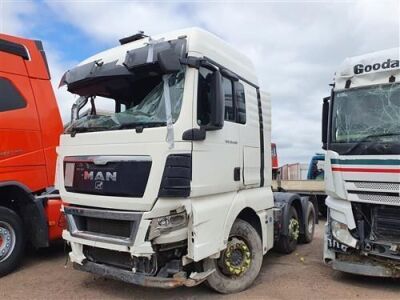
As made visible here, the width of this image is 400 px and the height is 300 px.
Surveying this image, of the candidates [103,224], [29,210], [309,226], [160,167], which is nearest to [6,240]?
[29,210]

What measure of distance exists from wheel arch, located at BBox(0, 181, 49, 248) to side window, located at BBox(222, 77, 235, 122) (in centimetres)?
337

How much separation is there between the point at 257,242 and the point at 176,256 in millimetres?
1482

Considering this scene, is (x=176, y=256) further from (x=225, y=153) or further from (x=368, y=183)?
(x=368, y=183)

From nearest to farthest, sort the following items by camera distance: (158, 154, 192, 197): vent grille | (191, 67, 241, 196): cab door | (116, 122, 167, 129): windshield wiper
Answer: (158, 154, 192, 197): vent grille → (116, 122, 167, 129): windshield wiper → (191, 67, 241, 196): cab door

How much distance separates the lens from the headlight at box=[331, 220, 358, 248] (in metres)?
5.65

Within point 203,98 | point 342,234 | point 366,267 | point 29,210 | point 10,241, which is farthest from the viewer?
point 29,210

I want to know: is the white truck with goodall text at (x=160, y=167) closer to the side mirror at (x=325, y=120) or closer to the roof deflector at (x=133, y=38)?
the roof deflector at (x=133, y=38)

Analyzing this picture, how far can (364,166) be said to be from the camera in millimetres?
5590

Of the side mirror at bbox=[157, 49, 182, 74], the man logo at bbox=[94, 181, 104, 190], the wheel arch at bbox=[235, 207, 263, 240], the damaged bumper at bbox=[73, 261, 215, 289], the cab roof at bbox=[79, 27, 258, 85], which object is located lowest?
the damaged bumper at bbox=[73, 261, 215, 289]

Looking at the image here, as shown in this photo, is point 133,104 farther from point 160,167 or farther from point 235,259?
point 235,259

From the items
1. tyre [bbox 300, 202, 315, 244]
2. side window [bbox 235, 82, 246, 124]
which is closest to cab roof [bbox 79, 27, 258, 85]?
side window [bbox 235, 82, 246, 124]

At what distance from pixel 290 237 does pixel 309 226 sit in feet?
4.06

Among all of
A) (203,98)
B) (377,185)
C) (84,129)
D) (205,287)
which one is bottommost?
(205,287)

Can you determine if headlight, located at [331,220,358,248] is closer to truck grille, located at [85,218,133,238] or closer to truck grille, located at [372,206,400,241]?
truck grille, located at [372,206,400,241]
